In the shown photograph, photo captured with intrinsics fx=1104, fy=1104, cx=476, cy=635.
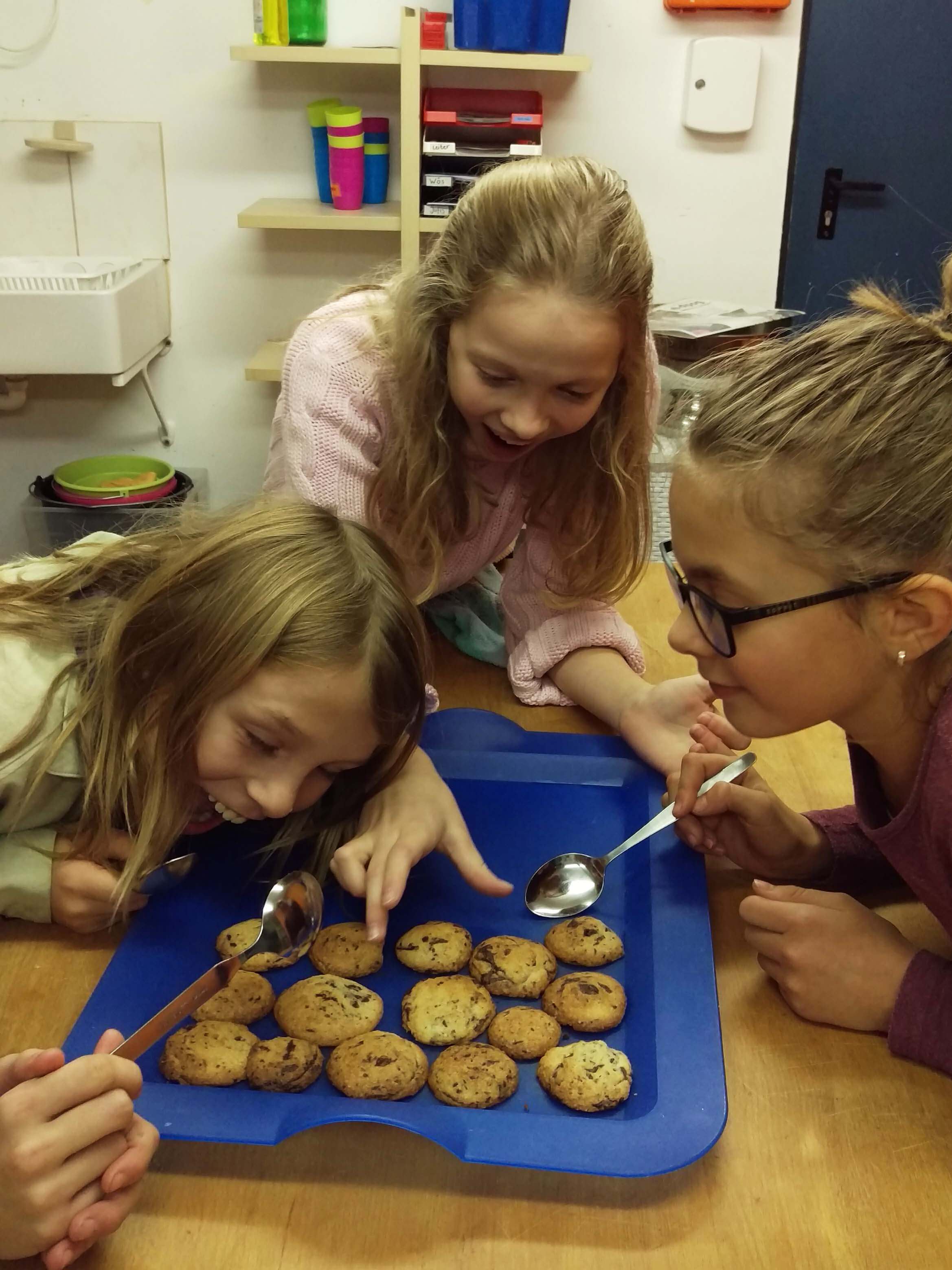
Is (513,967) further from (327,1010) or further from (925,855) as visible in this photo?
(925,855)

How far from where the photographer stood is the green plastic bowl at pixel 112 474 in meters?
2.09

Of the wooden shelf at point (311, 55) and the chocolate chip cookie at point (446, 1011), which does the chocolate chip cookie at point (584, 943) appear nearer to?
the chocolate chip cookie at point (446, 1011)

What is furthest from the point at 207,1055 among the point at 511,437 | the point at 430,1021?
the point at 511,437

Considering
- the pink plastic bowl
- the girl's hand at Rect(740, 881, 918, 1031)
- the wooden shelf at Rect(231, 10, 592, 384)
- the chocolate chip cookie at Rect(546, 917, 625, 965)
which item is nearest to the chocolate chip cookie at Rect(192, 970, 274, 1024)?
the chocolate chip cookie at Rect(546, 917, 625, 965)

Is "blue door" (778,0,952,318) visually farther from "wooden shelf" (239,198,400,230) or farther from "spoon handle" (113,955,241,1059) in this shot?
"spoon handle" (113,955,241,1059)

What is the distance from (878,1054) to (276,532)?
1.81 feet

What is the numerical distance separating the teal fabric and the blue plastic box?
3.68 ft

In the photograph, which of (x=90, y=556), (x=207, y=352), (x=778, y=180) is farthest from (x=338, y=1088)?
(x=778, y=180)

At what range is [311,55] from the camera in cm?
195

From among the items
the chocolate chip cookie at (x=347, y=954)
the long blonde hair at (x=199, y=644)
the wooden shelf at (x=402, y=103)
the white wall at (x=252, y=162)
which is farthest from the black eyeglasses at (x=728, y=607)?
the white wall at (x=252, y=162)

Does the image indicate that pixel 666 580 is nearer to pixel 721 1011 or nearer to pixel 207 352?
pixel 721 1011

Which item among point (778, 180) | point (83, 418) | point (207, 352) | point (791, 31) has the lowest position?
point (83, 418)

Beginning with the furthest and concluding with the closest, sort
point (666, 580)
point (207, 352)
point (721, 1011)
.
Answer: point (207, 352) < point (666, 580) < point (721, 1011)

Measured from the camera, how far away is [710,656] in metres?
0.76
